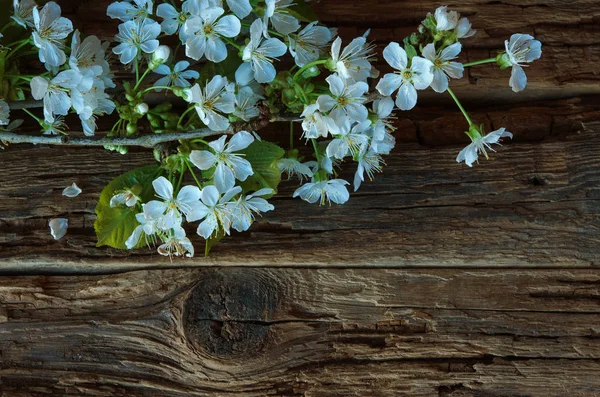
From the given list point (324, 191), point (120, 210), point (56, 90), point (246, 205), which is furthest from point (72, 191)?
point (324, 191)

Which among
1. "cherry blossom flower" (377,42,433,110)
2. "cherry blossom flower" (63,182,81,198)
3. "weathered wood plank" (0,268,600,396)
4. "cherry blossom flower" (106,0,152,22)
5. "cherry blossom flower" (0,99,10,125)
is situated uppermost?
"cherry blossom flower" (106,0,152,22)

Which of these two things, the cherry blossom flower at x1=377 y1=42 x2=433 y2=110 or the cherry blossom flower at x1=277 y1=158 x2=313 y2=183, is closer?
the cherry blossom flower at x1=377 y1=42 x2=433 y2=110

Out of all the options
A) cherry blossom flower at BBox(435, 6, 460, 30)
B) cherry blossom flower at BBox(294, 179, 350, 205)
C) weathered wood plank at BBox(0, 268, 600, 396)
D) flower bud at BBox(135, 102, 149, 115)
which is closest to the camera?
cherry blossom flower at BBox(435, 6, 460, 30)

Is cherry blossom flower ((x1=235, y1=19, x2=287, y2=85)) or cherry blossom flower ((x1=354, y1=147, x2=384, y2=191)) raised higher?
cherry blossom flower ((x1=235, y1=19, x2=287, y2=85))

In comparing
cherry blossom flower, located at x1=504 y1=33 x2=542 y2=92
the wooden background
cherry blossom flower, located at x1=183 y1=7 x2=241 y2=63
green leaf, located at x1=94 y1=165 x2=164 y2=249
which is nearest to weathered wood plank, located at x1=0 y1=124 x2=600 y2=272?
the wooden background

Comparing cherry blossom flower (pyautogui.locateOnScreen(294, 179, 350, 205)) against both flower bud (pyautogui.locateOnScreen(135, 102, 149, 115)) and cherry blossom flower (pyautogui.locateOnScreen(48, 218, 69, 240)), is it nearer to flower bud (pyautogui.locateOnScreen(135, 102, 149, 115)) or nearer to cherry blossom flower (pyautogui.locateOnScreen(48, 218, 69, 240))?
flower bud (pyautogui.locateOnScreen(135, 102, 149, 115))

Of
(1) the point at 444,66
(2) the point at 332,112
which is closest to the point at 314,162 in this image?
(2) the point at 332,112

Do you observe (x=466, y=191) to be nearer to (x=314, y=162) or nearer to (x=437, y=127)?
(x=437, y=127)

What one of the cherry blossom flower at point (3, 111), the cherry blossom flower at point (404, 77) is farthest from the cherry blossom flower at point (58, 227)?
the cherry blossom flower at point (404, 77)
